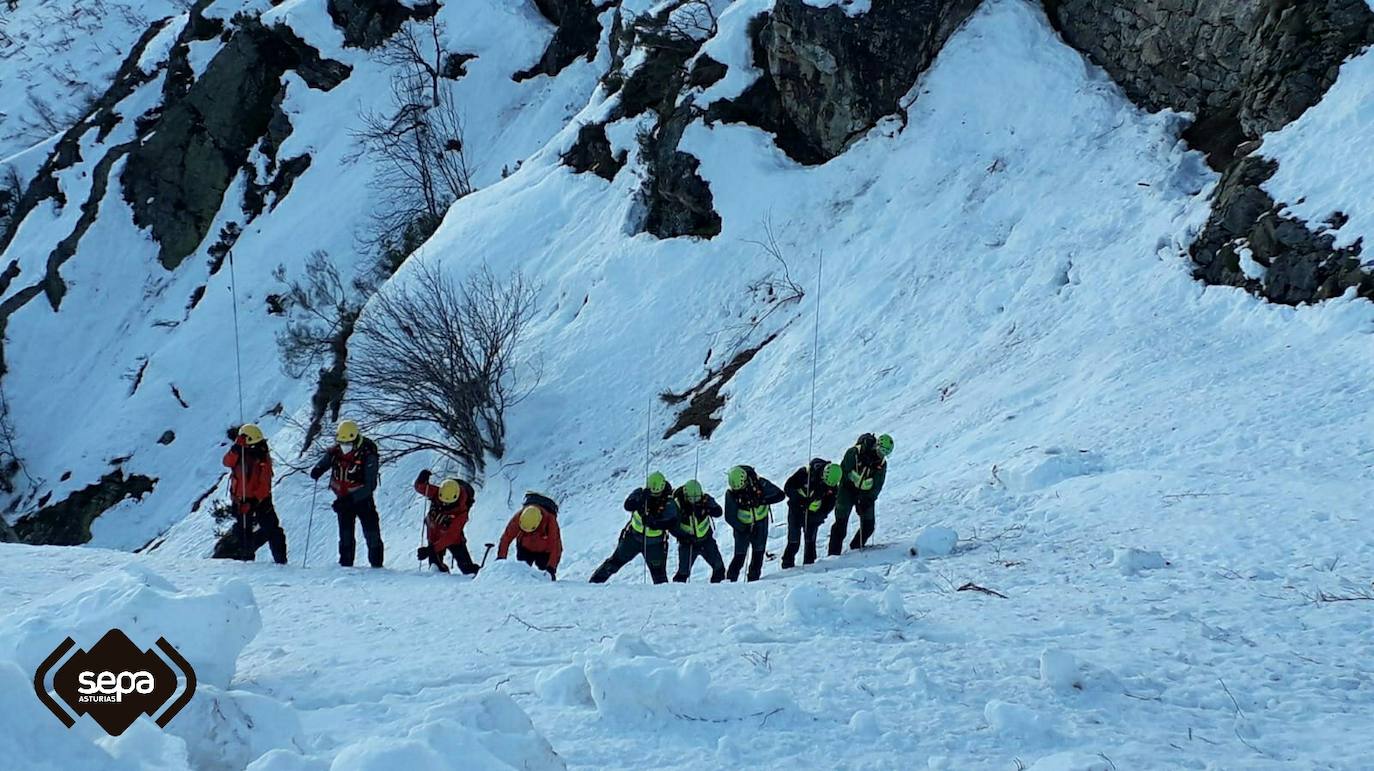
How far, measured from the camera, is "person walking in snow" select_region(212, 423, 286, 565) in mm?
9547

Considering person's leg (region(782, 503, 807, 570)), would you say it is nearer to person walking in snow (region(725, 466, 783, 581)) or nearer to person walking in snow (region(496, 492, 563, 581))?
person walking in snow (region(725, 466, 783, 581))

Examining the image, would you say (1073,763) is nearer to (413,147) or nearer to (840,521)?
(840,521)

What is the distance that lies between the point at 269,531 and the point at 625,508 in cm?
395

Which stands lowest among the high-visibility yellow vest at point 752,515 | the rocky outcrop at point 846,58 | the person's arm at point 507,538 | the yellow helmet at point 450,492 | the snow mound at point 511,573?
the snow mound at point 511,573

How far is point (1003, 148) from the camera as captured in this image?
18.2 m

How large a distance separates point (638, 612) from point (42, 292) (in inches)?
1601

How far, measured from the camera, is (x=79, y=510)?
30.7 m

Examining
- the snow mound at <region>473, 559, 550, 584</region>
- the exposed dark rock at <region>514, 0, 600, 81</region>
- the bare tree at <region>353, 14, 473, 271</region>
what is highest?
the exposed dark rock at <region>514, 0, 600, 81</region>

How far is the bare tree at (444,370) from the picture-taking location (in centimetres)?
1948

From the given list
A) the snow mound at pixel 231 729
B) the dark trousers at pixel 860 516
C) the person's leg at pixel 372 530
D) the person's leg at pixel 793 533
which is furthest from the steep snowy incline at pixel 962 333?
the snow mound at pixel 231 729

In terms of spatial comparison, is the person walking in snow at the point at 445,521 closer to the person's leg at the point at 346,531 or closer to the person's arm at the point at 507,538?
the person's arm at the point at 507,538

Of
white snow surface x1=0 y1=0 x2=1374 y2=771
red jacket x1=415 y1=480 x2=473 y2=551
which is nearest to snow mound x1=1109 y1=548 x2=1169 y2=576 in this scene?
white snow surface x1=0 y1=0 x2=1374 y2=771

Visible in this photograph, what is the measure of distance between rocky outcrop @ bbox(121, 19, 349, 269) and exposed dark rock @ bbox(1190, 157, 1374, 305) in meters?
33.3

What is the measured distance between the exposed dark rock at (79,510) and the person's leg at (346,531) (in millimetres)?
24224
